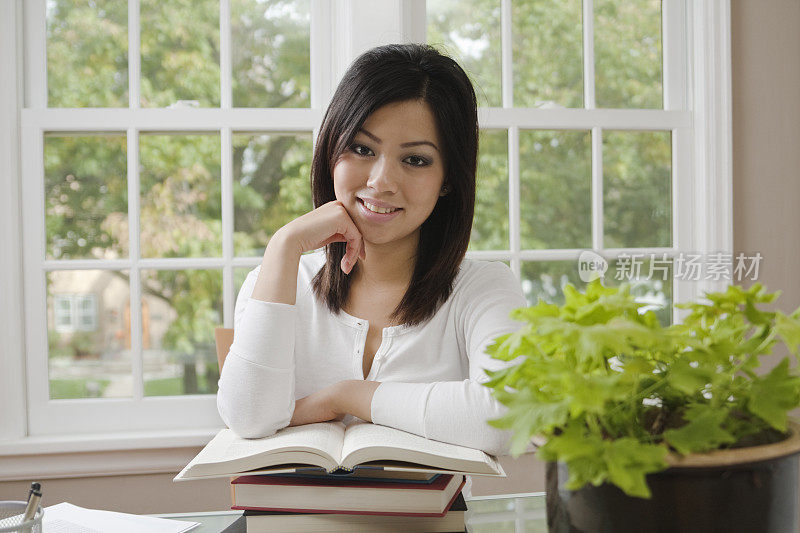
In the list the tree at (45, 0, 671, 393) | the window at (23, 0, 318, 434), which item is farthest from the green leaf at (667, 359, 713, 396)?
the window at (23, 0, 318, 434)

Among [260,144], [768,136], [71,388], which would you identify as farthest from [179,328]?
[768,136]

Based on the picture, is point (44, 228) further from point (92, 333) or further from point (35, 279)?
point (92, 333)

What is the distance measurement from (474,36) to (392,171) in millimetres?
1244

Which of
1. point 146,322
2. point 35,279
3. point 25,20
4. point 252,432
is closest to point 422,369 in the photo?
point 252,432

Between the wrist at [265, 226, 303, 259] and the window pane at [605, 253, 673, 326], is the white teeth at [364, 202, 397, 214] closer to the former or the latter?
the wrist at [265, 226, 303, 259]

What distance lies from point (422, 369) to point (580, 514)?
777 millimetres

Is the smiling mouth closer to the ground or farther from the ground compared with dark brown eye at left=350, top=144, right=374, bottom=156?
closer to the ground

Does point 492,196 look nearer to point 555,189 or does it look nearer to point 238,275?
point 555,189

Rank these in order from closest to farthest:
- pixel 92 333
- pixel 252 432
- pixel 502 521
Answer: pixel 502 521 → pixel 252 432 → pixel 92 333

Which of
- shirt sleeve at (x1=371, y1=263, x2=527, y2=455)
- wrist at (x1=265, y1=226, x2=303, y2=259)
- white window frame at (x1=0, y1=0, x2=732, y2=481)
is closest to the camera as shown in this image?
shirt sleeve at (x1=371, y1=263, x2=527, y2=455)

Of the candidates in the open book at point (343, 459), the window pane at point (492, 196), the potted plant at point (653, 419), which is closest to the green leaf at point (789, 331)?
the potted plant at point (653, 419)

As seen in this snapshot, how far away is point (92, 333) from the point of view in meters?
2.18

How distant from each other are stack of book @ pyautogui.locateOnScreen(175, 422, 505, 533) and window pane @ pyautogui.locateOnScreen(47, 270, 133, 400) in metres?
1.48

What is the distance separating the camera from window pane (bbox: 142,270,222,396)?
2.19 meters
